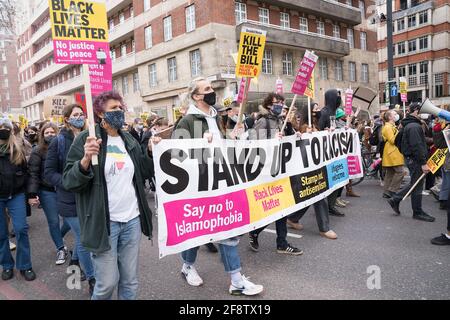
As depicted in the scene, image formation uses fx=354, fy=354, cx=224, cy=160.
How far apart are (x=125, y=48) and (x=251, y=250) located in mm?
29627

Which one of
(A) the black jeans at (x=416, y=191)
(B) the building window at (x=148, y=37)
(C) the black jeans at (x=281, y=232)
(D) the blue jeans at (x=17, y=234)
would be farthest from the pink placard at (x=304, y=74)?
(B) the building window at (x=148, y=37)

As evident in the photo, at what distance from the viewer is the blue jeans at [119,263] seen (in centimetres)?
268

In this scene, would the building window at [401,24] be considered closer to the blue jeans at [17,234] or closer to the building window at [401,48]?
the building window at [401,48]

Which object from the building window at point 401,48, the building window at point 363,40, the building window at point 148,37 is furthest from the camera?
the building window at point 401,48

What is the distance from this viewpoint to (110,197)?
8.94 feet

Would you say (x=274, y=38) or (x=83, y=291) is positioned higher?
(x=274, y=38)

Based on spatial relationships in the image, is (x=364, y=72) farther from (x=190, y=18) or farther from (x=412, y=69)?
(x=412, y=69)

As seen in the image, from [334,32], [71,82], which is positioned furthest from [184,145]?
[71,82]

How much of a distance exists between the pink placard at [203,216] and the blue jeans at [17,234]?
2176mm

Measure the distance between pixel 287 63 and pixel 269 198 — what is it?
22.9 metres

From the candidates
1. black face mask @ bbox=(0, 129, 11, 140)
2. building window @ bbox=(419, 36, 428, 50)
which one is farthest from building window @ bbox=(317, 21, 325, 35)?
black face mask @ bbox=(0, 129, 11, 140)

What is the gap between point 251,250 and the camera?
194 inches

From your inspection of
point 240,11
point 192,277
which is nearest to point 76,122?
point 192,277

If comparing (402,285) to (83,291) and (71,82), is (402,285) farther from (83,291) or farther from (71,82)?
(71,82)
